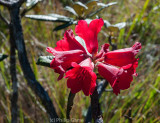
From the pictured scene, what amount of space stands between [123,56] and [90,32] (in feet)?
0.51

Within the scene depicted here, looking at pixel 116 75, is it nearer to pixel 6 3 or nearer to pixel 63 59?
pixel 63 59

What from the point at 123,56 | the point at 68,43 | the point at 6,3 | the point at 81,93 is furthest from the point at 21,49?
the point at 81,93

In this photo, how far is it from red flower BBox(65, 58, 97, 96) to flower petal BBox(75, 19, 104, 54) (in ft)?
0.28

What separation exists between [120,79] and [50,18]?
1.96 ft

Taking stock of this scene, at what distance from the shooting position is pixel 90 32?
0.78 metres

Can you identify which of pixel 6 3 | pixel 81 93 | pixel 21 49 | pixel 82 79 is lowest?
pixel 81 93

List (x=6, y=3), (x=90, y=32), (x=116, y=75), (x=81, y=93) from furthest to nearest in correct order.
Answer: (x=81, y=93)
(x=6, y=3)
(x=90, y=32)
(x=116, y=75)

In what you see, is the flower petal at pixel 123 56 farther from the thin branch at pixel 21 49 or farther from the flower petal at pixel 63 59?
the thin branch at pixel 21 49

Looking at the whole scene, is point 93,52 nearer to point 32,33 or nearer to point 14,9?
point 14,9

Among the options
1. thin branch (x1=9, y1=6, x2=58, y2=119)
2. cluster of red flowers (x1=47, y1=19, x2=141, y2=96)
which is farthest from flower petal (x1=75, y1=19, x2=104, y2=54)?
thin branch (x1=9, y1=6, x2=58, y2=119)

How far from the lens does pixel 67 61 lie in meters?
0.70

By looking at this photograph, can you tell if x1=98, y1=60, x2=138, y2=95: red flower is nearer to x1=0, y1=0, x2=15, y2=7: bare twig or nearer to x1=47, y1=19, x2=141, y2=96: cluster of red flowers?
x1=47, y1=19, x2=141, y2=96: cluster of red flowers

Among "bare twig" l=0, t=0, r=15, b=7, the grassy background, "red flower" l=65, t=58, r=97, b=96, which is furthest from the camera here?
the grassy background

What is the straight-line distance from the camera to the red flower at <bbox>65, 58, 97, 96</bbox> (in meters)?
0.66
